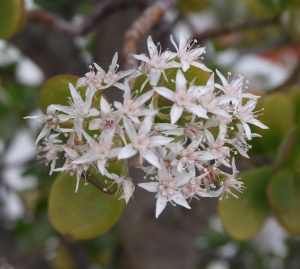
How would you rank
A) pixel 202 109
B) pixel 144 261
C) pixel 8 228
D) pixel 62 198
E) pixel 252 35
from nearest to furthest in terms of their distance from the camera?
pixel 202 109
pixel 62 198
pixel 144 261
pixel 8 228
pixel 252 35

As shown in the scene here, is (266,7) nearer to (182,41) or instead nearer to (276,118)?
(276,118)

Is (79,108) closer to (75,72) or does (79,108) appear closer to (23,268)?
(75,72)

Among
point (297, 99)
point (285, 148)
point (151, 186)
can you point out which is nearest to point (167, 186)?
point (151, 186)

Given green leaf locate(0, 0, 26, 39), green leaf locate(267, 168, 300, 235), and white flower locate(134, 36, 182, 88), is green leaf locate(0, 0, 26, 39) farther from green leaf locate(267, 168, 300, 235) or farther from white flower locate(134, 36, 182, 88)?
green leaf locate(267, 168, 300, 235)

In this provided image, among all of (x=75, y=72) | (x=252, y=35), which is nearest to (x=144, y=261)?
(x=75, y=72)

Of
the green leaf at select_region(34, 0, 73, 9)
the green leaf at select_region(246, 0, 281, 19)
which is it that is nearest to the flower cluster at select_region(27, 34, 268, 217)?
the green leaf at select_region(246, 0, 281, 19)

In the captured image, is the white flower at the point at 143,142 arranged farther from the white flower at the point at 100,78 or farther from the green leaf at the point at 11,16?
the green leaf at the point at 11,16
